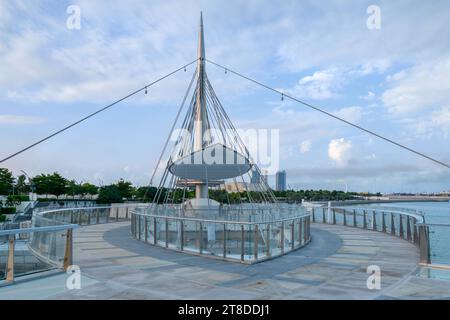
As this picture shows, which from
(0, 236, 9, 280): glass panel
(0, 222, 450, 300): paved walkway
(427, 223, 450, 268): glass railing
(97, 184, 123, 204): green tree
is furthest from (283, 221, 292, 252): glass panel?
(97, 184, 123, 204): green tree

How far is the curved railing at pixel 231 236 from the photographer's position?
A: 8727 mm

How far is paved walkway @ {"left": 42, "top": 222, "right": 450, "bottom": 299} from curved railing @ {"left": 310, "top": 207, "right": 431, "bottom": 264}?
630mm

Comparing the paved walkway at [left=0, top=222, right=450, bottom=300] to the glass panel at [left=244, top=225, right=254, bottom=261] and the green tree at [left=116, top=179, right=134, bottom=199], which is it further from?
the green tree at [left=116, top=179, right=134, bottom=199]

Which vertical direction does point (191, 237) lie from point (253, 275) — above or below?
above

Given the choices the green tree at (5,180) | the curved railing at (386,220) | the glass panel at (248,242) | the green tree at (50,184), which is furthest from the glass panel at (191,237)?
the green tree at (50,184)

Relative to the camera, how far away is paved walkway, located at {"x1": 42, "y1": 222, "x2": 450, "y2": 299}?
576cm

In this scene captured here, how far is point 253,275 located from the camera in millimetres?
7156

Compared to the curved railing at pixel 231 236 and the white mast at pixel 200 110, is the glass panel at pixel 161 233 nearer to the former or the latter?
the curved railing at pixel 231 236

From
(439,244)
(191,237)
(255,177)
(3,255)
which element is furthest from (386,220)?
(3,255)

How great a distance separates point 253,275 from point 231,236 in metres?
1.87

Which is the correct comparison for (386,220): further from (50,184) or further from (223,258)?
(50,184)

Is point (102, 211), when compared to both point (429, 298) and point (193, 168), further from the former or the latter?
point (429, 298)

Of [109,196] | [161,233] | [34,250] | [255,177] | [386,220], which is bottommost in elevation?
[34,250]
